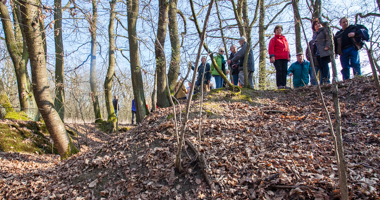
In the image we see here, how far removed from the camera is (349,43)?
5512 millimetres

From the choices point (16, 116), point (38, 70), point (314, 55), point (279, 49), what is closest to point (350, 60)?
point (314, 55)

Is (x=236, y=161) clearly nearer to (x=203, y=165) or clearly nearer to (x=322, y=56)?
(x=203, y=165)

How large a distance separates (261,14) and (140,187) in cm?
694

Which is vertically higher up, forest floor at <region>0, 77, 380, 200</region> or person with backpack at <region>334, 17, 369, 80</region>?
person with backpack at <region>334, 17, 369, 80</region>

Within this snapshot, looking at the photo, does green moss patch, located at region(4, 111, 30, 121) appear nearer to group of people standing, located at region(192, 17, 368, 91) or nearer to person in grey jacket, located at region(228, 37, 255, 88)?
group of people standing, located at region(192, 17, 368, 91)

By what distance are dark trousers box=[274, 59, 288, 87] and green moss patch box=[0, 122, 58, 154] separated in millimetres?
7084

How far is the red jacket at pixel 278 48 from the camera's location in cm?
611

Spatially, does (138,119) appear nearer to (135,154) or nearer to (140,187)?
(135,154)

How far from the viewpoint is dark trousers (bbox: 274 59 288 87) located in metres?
6.25

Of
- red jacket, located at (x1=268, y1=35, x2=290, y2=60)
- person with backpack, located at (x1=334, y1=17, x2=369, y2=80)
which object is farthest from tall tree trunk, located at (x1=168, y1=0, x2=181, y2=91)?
person with backpack, located at (x1=334, y1=17, x2=369, y2=80)

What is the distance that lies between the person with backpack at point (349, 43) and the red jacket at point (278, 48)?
4.08 ft

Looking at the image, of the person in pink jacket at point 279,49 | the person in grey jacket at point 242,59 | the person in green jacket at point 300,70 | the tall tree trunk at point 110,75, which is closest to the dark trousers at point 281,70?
the person in pink jacket at point 279,49

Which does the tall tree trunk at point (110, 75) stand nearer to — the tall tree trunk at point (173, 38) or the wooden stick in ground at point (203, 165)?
the tall tree trunk at point (173, 38)

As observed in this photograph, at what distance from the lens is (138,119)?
317 inches
